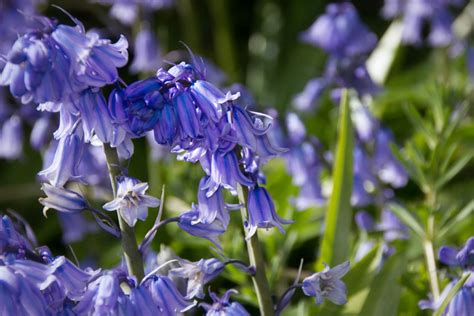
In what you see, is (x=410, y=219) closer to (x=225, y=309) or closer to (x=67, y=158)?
(x=225, y=309)

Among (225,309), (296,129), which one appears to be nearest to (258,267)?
(225,309)

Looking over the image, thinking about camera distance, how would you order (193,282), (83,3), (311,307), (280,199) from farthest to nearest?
(83,3) → (280,199) → (311,307) → (193,282)

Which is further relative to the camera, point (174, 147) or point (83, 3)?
point (83, 3)

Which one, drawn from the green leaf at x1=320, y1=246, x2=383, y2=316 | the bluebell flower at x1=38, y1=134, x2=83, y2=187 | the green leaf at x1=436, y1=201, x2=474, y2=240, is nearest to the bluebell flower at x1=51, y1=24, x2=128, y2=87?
the bluebell flower at x1=38, y1=134, x2=83, y2=187

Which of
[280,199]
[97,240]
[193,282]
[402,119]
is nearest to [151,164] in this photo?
[97,240]

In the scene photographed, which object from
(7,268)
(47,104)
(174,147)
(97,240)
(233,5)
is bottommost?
(97,240)

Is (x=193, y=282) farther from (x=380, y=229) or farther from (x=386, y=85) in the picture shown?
(x=386, y=85)

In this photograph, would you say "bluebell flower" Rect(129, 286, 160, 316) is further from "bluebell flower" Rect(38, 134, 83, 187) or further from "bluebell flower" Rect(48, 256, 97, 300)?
"bluebell flower" Rect(38, 134, 83, 187)
